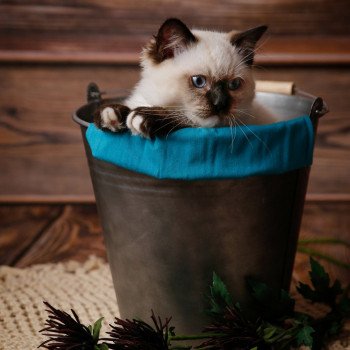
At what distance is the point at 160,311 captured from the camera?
103 centimetres

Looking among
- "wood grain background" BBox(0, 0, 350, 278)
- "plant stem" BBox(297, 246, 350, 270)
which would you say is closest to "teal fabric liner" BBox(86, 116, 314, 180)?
"plant stem" BBox(297, 246, 350, 270)

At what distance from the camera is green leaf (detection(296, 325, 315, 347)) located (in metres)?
0.92

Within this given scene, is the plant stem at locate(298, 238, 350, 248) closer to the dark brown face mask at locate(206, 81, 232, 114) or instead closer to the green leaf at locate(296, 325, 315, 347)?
the green leaf at locate(296, 325, 315, 347)

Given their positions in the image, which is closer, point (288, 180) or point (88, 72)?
point (288, 180)

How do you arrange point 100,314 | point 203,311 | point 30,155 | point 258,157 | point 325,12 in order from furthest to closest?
1. point 30,155
2. point 325,12
3. point 100,314
4. point 203,311
5. point 258,157

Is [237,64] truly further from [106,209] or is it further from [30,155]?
[30,155]

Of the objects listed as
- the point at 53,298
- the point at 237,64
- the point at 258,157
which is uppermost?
the point at 237,64

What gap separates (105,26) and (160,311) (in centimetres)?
103

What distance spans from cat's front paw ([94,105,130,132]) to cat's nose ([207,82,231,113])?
16cm

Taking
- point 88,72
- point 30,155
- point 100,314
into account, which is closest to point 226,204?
point 100,314

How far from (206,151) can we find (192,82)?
17cm

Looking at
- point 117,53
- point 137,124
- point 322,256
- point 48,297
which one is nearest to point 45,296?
point 48,297

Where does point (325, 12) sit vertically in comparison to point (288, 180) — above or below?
above

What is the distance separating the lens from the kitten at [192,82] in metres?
0.91
